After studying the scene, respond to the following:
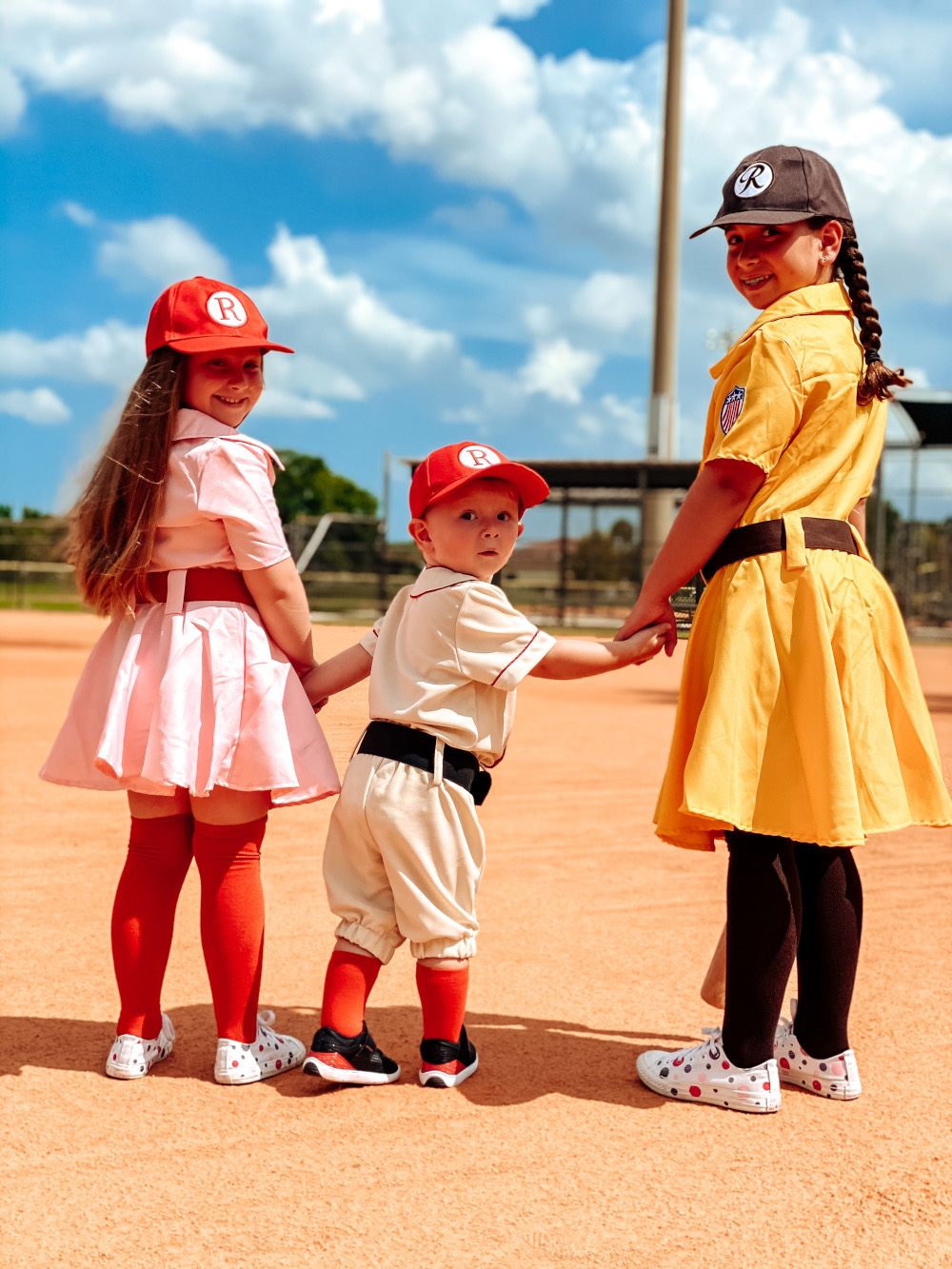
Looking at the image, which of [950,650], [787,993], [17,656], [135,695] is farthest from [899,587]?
[135,695]

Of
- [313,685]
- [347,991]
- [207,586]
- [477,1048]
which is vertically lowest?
[477,1048]

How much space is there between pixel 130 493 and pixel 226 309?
466 millimetres

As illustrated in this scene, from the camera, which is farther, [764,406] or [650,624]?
[650,624]

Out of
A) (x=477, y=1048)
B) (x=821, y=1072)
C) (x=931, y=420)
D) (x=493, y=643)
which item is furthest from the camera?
(x=931, y=420)

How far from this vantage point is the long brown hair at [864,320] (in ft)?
8.42

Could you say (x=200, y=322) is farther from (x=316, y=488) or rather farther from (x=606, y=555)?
(x=316, y=488)

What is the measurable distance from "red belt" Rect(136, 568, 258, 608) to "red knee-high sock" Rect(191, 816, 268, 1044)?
50 cm

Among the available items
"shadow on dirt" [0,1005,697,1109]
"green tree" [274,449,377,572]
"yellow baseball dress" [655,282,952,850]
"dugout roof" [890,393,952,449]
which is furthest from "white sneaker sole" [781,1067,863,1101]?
"green tree" [274,449,377,572]

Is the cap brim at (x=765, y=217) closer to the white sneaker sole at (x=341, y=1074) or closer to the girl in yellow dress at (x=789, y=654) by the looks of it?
the girl in yellow dress at (x=789, y=654)

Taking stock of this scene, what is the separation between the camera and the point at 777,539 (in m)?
2.49

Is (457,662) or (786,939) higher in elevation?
(457,662)

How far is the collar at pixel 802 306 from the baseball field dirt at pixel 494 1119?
1.17m

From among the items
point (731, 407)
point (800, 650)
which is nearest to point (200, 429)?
point (731, 407)

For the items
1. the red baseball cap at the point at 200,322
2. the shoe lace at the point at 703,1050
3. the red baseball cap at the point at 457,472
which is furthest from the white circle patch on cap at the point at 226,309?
the shoe lace at the point at 703,1050
